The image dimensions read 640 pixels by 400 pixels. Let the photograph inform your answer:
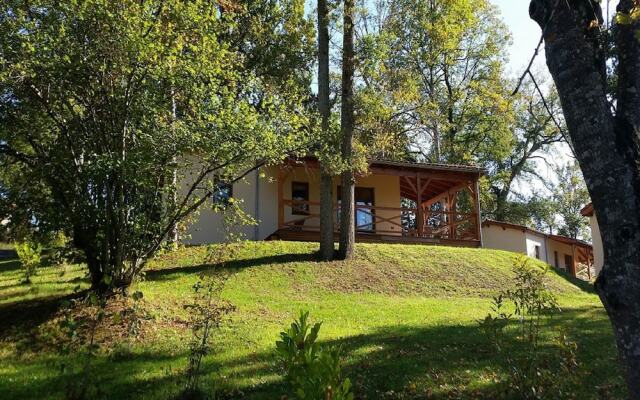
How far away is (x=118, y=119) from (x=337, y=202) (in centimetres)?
1361

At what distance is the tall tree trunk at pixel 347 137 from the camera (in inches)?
611

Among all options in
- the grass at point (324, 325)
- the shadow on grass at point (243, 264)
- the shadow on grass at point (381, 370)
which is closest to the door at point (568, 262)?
the grass at point (324, 325)

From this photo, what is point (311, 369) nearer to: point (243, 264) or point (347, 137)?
point (243, 264)

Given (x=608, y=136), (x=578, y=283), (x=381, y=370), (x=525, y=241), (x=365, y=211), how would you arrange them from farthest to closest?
1. (x=525, y=241)
2. (x=365, y=211)
3. (x=578, y=283)
4. (x=381, y=370)
5. (x=608, y=136)

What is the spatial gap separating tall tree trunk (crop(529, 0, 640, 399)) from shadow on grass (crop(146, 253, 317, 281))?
10.5m

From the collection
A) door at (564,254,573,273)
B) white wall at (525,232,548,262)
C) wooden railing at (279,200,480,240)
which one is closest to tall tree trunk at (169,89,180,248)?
wooden railing at (279,200,480,240)

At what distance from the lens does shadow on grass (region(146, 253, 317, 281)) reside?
43.3 feet

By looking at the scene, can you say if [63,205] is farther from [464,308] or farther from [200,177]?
[464,308]

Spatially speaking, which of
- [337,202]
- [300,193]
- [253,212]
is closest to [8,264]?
[253,212]

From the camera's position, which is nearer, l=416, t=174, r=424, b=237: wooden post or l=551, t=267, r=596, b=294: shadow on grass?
l=551, t=267, r=596, b=294: shadow on grass

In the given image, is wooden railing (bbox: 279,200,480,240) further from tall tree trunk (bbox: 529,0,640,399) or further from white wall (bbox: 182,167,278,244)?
tall tree trunk (bbox: 529,0,640,399)

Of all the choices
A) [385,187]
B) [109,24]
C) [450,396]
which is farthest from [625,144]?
[385,187]

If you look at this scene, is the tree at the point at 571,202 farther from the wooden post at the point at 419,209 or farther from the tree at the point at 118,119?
the tree at the point at 118,119

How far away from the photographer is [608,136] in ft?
10.1
